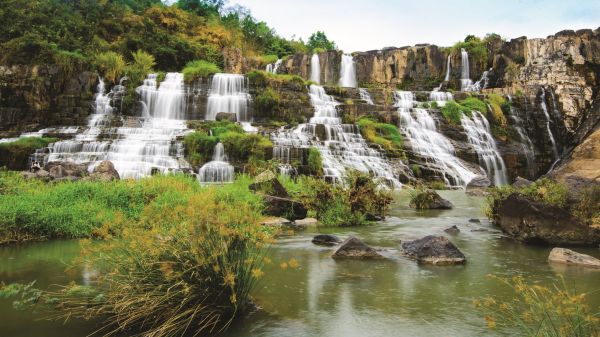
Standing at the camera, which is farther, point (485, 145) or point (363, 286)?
point (485, 145)

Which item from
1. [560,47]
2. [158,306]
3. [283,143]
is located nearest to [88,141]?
[283,143]

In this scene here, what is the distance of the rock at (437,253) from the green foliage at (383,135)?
56.9 ft

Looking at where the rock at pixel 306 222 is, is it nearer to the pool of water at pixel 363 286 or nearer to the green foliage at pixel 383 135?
the pool of water at pixel 363 286

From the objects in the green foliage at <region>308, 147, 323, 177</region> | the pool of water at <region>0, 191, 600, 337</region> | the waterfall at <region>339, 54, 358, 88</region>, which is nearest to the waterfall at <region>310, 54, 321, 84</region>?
the waterfall at <region>339, 54, 358, 88</region>

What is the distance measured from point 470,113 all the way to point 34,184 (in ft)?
81.6

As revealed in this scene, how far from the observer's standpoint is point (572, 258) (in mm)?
6543

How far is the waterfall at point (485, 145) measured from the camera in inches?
1027

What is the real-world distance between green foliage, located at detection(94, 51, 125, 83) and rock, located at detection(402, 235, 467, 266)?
83.5 feet

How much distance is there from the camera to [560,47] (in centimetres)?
3369

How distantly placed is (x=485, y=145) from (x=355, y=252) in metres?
23.2

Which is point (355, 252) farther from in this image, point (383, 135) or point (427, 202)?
point (383, 135)

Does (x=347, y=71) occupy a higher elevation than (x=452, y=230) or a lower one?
higher

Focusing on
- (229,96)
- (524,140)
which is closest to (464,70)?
(524,140)

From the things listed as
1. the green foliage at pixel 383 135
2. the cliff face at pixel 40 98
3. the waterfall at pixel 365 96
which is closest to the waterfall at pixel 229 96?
the cliff face at pixel 40 98
